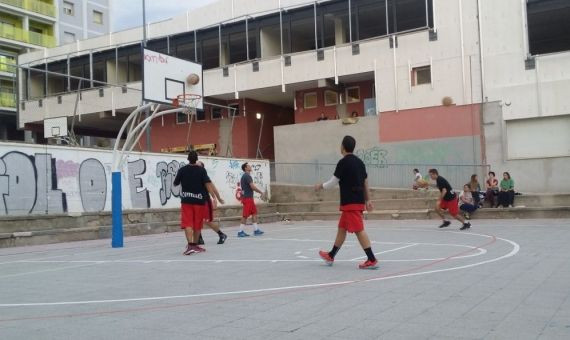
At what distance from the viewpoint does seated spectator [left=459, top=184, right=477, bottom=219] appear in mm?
19688

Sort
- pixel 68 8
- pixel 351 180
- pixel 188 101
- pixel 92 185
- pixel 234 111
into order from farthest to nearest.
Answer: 1. pixel 68 8
2. pixel 234 111
3. pixel 188 101
4. pixel 92 185
5. pixel 351 180

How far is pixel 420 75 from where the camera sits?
28.7m

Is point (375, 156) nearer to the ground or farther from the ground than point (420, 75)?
nearer to the ground

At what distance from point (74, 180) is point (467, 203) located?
1300 centimetres

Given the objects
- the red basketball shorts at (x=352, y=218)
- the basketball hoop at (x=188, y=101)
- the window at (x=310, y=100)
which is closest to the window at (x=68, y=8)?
the window at (x=310, y=100)

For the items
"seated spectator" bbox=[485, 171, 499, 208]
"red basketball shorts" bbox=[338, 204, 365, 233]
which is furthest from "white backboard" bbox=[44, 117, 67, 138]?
"red basketball shorts" bbox=[338, 204, 365, 233]

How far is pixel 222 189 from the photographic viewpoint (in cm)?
2405

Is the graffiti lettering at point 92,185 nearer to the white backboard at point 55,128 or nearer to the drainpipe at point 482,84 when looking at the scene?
the white backboard at point 55,128

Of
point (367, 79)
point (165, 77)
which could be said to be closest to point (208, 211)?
point (165, 77)

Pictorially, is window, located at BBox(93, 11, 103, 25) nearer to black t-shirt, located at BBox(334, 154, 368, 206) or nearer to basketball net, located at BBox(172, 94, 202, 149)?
basketball net, located at BBox(172, 94, 202, 149)

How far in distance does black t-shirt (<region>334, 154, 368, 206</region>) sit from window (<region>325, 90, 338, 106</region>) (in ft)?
82.9

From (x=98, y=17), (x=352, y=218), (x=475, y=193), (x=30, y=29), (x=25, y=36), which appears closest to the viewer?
(x=352, y=218)

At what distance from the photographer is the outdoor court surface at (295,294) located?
5.18m

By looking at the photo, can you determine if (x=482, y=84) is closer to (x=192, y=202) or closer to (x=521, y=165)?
(x=521, y=165)
